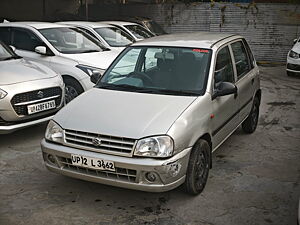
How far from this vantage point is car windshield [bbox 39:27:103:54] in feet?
24.2

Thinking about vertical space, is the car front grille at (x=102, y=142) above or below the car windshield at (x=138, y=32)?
below

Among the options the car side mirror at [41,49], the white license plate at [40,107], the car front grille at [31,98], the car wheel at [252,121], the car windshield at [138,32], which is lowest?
the car wheel at [252,121]

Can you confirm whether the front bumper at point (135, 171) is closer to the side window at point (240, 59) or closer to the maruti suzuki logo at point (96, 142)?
the maruti suzuki logo at point (96, 142)

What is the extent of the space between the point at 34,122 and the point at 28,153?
0.48 meters

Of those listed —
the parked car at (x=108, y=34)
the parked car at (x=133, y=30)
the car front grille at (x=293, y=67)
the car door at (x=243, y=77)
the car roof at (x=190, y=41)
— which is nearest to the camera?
the car roof at (x=190, y=41)

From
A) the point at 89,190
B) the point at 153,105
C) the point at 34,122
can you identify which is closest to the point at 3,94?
the point at 34,122

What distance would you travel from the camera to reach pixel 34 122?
5.47 m

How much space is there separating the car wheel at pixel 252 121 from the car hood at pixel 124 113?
2.17 m

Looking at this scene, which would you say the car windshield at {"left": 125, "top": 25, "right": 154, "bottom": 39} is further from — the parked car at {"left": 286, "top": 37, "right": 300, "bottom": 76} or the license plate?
the license plate

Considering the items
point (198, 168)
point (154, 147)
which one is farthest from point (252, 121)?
point (154, 147)

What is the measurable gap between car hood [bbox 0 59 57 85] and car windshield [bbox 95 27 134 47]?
3196mm

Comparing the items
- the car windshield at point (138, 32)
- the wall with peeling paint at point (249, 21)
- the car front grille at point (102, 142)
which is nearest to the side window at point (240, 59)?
the car front grille at point (102, 142)

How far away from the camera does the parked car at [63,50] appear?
691cm

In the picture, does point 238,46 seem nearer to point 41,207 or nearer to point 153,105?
point 153,105
